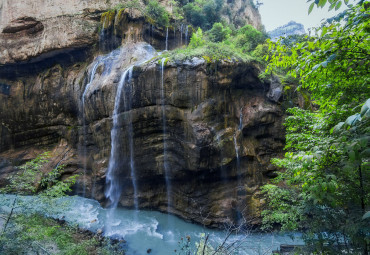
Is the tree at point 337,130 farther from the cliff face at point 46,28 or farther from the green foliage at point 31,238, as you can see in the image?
the cliff face at point 46,28

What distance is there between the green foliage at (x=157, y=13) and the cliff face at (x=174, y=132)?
163 cm

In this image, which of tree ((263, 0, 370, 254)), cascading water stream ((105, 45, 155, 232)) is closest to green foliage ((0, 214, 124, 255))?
cascading water stream ((105, 45, 155, 232))

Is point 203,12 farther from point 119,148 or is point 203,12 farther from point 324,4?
point 324,4

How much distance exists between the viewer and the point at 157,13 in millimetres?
17953

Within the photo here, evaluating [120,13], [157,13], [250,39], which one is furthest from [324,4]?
[250,39]

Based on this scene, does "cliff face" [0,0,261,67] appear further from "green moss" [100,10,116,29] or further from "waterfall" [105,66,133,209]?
"waterfall" [105,66,133,209]

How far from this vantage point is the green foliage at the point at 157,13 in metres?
Answer: 17.6

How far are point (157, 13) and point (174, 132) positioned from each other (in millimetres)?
10970

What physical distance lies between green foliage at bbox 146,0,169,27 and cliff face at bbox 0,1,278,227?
64.4 inches

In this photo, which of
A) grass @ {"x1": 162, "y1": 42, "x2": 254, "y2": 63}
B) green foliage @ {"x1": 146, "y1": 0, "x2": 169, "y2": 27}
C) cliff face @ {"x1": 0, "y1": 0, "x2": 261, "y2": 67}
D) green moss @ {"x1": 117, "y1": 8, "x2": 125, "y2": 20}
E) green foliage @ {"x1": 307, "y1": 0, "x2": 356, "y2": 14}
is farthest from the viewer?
green foliage @ {"x1": 146, "y1": 0, "x2": 169, "y2": 27}

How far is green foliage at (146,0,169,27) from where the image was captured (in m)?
17.6

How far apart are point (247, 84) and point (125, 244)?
1078cm

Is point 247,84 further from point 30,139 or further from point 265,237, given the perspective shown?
point 30,139

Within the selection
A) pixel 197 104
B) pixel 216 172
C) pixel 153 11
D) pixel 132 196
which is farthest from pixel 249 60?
pixel 132 196
